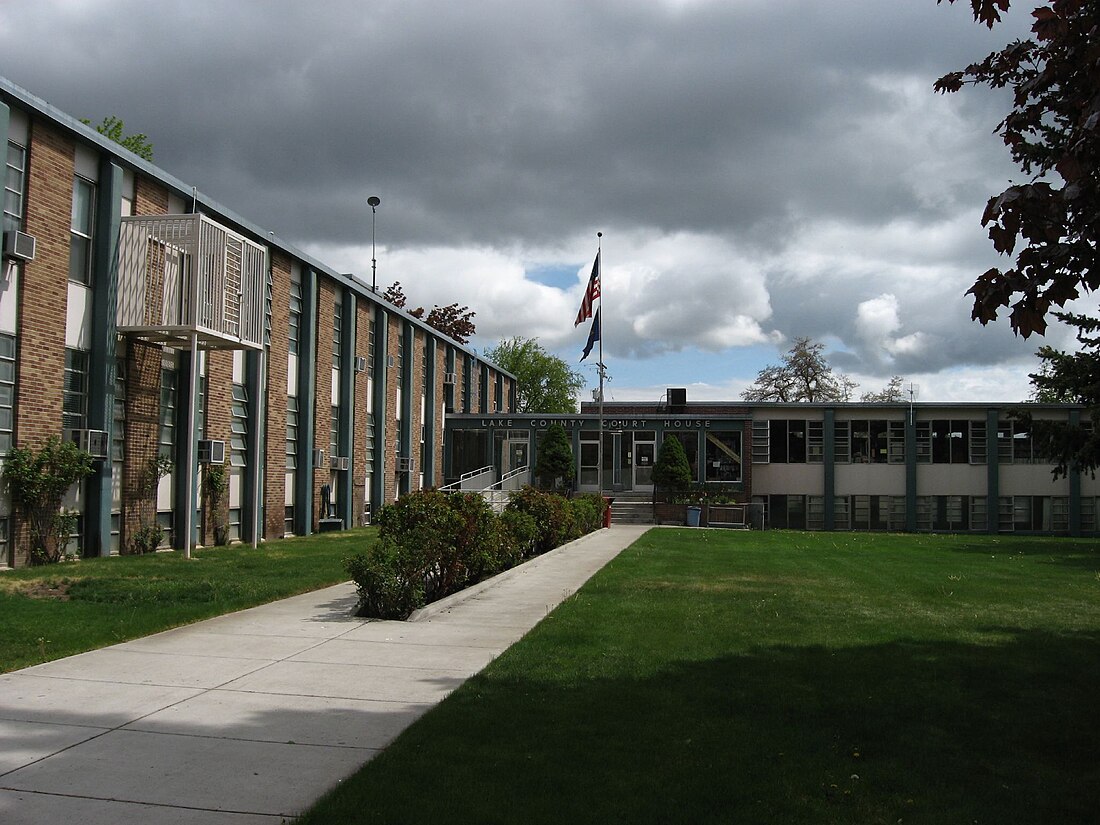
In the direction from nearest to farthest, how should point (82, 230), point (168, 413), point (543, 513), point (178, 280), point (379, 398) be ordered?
point (82, 230)
point (178, 280)
point (168, 413)
point (543, 513)
point (379, 398)

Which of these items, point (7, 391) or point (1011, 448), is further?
point (1011, 448)

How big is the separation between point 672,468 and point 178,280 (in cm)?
2362

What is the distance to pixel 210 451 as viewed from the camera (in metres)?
21.9

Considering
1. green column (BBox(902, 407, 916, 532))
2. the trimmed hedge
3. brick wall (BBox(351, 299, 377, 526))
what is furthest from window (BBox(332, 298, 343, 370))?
green column (BBox(902, 407, 916, 532))

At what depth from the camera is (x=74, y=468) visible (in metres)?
16.8

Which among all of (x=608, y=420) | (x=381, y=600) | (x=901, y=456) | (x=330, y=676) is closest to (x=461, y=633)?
(x=381, y=600)

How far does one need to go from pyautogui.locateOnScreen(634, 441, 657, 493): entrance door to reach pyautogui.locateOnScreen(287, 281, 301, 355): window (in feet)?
61.3

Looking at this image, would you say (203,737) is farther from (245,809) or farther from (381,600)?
(381,600)

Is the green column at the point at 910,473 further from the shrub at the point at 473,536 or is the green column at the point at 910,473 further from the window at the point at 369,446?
the shrub at the point at 473,536

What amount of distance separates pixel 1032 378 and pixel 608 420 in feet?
64.1

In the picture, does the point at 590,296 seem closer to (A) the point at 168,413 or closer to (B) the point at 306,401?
(B) the point at 306,401

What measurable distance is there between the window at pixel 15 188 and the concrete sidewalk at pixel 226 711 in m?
8.50

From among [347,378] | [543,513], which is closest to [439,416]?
[347,378]

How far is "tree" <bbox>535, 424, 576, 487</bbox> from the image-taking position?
40969 mm
